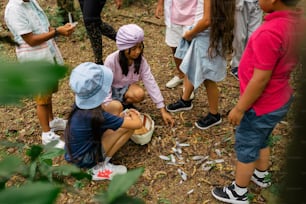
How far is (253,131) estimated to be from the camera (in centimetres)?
203

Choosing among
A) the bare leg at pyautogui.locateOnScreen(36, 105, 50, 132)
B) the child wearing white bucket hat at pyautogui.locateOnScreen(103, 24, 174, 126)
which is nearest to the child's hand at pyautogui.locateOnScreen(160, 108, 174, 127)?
the child wearing white bucket hat at pyautogui.locateOnScreen(103, 24, 174, 126)

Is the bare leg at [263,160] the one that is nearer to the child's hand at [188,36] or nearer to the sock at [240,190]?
the sock at [240,190]

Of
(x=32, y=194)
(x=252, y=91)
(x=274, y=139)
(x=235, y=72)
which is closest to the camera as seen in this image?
(x=32, y=194)

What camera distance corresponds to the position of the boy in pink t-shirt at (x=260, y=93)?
169cm

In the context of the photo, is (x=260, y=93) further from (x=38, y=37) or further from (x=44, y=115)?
(x=44, y=115)

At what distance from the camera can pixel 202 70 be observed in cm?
268

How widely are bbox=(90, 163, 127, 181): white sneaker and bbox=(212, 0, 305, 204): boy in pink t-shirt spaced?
2.13 ft

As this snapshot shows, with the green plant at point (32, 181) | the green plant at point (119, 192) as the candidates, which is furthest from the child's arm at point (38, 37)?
the green plant at point (119, 192)

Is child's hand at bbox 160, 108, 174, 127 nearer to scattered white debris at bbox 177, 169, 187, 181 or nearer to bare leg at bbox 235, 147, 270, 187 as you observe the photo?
scattered white debris at bbox 177, 169, 187, 181

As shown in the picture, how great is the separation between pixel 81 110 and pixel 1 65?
2.01m

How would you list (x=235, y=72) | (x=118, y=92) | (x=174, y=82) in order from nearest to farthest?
1. (x=118, y=92)
2. (x=174, y=82)
3. (x=235, y=72)

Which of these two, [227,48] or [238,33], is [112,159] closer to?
[227,48]

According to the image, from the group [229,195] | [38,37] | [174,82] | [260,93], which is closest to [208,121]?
[174,82]

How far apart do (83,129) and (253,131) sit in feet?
3.17
